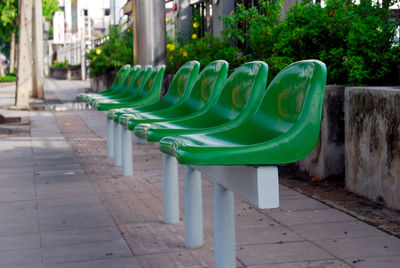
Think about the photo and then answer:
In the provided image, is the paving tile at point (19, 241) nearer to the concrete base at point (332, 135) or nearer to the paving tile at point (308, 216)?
the paving tile at point (308, 216)

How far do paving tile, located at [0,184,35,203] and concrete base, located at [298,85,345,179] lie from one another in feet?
8.99

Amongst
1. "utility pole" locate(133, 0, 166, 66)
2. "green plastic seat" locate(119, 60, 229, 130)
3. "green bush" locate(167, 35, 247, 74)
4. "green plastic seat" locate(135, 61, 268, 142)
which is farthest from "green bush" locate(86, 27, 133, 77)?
"green plastic seat" locate(135, 61, 268, 142)

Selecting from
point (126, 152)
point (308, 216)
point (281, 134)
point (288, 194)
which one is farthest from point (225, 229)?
point (126, 152)

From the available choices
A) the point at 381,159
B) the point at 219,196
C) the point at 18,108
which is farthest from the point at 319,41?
the point at 18,108

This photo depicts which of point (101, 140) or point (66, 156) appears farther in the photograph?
point (101, 140)

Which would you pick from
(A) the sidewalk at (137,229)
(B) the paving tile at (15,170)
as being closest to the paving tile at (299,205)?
(A) the sidewalk at (137,229)

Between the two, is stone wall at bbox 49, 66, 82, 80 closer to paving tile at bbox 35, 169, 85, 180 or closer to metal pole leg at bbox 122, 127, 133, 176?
paving tile at bbox 35, 169, 85, 180

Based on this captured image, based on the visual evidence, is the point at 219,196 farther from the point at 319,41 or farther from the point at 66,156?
the point at 66,156

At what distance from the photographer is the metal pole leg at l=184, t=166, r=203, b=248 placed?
437 centimetres

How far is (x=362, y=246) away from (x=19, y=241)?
2.29 metres

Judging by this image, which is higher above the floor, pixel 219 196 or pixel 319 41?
pixel 319 41

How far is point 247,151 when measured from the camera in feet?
9.46

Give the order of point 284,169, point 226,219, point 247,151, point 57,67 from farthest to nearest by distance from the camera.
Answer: point 57,67, point 284,169, point 226,219, point 247,151

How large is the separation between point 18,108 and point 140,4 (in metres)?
7.64
